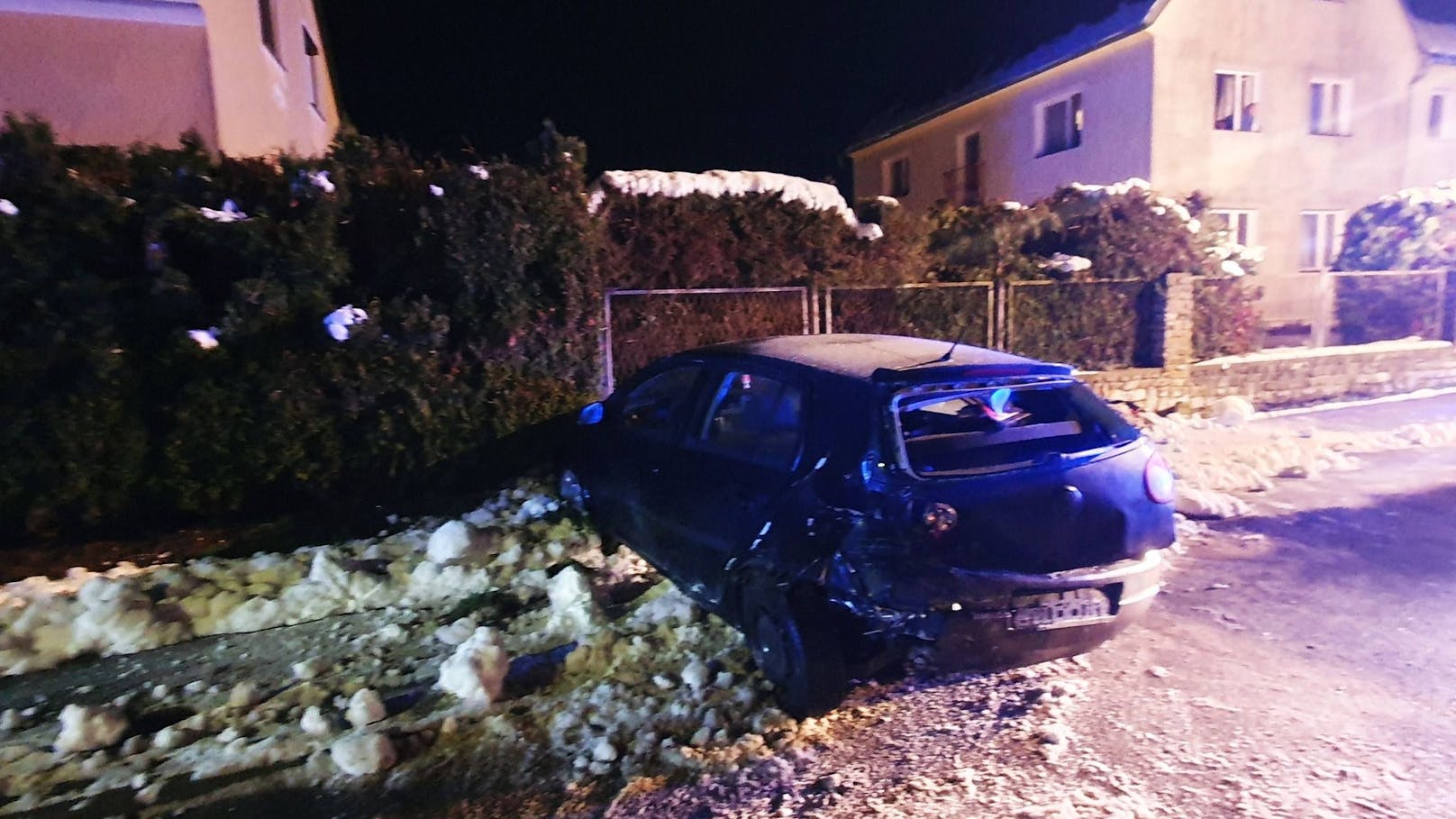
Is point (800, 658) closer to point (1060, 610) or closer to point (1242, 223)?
point (1060, 610)

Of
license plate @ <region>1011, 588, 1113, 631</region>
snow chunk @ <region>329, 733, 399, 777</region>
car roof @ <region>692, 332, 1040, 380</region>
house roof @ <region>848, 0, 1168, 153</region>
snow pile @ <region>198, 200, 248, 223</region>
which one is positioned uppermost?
house roof @ <region>848, 0, 1168, 153</region>

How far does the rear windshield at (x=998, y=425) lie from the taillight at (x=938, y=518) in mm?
144

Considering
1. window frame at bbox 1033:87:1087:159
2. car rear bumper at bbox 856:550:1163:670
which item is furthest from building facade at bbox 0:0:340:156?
window frame at bbox 1033:87:1087:159

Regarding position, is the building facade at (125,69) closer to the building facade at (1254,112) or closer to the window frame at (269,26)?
the window frame at (269,26)

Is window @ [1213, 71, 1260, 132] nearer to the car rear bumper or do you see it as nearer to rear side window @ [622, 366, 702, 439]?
rear side window @ [622, 366, 702, 439]

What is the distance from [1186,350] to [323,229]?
9.95 m

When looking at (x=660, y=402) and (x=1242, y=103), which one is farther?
(x=1242, y=103)

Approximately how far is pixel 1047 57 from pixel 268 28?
14.7 metres

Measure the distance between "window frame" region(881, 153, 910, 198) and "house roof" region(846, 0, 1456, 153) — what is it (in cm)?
182

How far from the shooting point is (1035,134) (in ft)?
65.0

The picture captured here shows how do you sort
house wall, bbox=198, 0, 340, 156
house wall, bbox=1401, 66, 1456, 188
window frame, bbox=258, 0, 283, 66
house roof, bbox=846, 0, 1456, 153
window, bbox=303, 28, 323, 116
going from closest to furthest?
house wall, bbox=198, 0, 340, 156 < window frame, bbox=258, 0, 283, 66 < window, bbox=303, 28, 323, 116 < house roof, bbox=846, 0, 1456, 153 < house wall, bbox=1401, 66, 1456, 188

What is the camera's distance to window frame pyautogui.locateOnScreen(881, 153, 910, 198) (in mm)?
25188

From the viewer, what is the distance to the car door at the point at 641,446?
16.3 feet

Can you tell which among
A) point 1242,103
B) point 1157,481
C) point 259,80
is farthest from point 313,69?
point 1242,103
